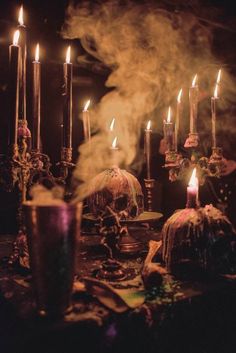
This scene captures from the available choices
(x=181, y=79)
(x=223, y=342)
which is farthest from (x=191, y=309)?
(x=181, y=79)

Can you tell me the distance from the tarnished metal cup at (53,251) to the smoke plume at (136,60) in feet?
6.99

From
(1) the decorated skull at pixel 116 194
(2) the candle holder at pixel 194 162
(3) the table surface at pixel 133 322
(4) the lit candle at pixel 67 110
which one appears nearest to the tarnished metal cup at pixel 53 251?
(3) the table surface at pixel 133 322

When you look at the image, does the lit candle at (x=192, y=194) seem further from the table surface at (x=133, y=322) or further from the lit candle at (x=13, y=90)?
the lit candle at (x=13, y=90)

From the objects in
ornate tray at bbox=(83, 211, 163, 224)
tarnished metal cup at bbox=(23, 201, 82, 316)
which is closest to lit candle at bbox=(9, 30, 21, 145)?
tarnished metal cup at bbox=(23, 201, 82, 316)

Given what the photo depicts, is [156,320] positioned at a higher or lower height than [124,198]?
lower

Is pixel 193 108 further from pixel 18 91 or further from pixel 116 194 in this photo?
pixel 18 91

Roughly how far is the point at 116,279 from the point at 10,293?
54cm

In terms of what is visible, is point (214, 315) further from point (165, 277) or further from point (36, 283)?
point (36, 283)

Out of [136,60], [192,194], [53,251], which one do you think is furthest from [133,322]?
[136,60]

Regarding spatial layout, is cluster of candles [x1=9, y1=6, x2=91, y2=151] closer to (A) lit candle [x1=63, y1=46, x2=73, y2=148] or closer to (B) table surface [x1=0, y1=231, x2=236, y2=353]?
(A) lit candle [x1=63, y1=46, x2=73, y2=148]

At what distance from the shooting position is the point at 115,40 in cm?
387

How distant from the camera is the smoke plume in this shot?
3.79 meters

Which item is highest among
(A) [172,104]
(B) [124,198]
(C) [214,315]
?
(A) [172,104]

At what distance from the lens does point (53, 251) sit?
1422mm
